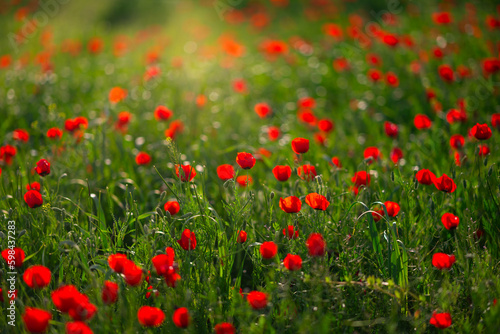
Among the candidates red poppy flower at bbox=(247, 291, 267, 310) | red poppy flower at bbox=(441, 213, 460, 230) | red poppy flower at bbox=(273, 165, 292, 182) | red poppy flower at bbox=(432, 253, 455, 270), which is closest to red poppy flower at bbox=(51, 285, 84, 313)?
red poppy flower at bbox=(247, 291, 267, 310)

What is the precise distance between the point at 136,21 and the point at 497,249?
25.4ft

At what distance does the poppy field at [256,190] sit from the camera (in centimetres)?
148

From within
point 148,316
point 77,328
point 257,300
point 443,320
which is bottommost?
point 443,320

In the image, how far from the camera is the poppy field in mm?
1479

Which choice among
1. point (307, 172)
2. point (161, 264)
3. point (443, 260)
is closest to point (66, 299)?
point (161, 264)

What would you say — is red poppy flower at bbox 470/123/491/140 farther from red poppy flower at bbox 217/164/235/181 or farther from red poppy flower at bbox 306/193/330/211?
red poppy flower at bbox 217/164/235/181

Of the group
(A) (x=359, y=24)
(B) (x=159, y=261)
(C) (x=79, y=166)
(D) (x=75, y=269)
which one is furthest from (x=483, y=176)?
(A) (x=359, y=24)

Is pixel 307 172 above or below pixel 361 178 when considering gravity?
above

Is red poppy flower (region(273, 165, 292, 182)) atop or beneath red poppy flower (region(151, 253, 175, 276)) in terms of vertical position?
beneath

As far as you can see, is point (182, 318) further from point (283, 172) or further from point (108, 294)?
point (283, 172)

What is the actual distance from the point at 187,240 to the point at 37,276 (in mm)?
517

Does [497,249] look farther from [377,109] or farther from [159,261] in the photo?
[377,109]

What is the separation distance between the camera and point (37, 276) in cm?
139

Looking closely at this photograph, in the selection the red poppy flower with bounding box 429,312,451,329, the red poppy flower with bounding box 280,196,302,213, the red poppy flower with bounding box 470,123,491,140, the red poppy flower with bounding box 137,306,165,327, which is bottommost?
the red poppy flower with bounding box 429,312,451,329
